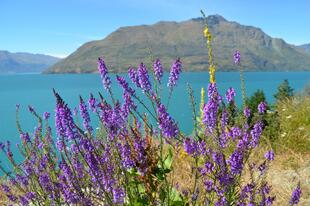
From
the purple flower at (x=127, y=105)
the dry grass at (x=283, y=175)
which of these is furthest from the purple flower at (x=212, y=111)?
the dry grass at (x=283, y=175)

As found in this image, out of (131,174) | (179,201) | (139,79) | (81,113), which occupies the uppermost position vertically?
(139,79)

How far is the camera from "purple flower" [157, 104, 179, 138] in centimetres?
287

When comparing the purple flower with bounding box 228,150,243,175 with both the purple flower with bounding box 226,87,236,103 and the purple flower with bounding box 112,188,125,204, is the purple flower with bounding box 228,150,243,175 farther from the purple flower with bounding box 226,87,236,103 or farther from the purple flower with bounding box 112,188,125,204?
the purple flower with bounding box 112,188,125,204

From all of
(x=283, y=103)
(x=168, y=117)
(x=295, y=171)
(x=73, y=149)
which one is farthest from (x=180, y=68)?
(x=283, y=103)

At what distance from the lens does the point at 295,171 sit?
7.05 meters

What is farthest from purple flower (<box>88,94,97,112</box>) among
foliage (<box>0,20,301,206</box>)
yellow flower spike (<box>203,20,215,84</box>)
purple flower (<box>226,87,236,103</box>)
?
yellow flower spike (<box>203,20,215,84</box>)

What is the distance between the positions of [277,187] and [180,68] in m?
3.58

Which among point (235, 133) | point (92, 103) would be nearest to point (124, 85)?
point (92, 103)

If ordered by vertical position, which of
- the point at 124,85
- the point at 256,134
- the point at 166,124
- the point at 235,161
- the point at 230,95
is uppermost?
the point at 124,85

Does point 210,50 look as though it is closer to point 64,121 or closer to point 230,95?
point 230,95

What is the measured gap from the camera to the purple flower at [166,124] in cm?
287

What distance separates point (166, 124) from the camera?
2873 mm

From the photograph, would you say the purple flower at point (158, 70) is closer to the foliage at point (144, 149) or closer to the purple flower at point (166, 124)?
the foliage at point (144, 149)

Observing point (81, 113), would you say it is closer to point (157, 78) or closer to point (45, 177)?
point (157, 78)
